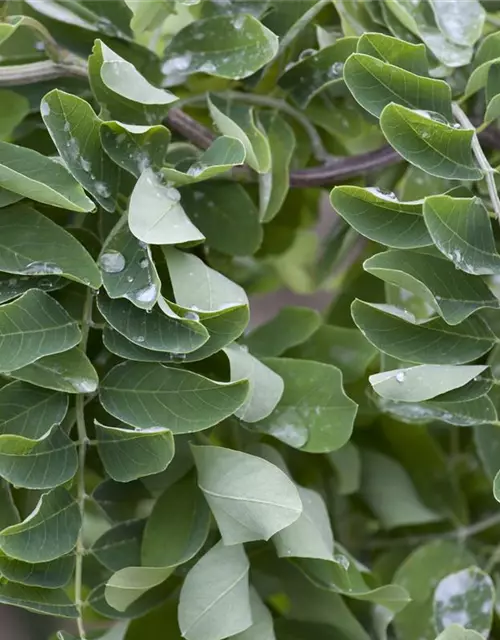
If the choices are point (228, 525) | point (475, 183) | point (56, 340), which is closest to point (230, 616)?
point (228, 525)

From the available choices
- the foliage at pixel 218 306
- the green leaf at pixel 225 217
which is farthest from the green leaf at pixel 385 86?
the green leaf at pixel 225 217

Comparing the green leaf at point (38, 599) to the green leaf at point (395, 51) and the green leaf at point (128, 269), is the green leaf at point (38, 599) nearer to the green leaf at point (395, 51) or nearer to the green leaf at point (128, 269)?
the green leaf at point (128, 269)

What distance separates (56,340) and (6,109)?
0.42 ft

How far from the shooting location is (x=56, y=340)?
0.30 m

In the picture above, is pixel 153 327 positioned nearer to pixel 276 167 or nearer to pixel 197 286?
pixel 197 286

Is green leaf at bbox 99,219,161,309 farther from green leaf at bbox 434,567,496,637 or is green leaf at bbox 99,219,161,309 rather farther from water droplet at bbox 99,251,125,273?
green leaf at bbox 434,567,496,637

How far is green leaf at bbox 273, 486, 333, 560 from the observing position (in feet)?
1.12

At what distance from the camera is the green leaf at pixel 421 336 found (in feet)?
1.03

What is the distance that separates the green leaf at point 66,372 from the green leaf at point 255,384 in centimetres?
6

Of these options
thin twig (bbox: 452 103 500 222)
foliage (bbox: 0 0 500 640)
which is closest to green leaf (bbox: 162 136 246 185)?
foliage (bbox: 0 0 500 640)

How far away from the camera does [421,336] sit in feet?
1.06

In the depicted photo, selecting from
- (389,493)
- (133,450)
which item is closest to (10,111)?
(133,450)

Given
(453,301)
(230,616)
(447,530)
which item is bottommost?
(447,530)

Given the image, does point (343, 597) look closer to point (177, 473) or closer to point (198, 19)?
point (177, 473)
